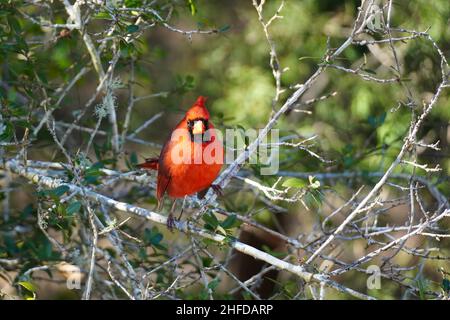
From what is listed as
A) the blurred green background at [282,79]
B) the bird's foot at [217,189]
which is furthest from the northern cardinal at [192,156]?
the blurred green background at [282,79]

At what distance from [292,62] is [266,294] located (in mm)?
1756

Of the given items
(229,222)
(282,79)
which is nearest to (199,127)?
(229,222)

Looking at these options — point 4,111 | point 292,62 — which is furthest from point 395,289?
point 4,111

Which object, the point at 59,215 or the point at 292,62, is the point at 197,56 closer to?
the point at 292,62

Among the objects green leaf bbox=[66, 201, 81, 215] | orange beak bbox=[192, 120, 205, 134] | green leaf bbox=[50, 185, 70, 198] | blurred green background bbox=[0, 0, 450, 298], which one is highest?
blurred green background bbox=[0, 0, 450, 298]

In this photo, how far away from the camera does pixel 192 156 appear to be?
3090 mm

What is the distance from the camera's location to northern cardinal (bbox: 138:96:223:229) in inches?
120

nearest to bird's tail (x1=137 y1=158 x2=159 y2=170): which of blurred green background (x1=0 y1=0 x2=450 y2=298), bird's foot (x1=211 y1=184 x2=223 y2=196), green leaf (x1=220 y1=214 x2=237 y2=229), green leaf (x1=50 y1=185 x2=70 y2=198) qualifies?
blurred green background (x1=0 y1=0 x2=450 y2=298)

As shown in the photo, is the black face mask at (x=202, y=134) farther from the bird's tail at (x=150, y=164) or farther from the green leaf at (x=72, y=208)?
the green leaf at (x=72, y=208)

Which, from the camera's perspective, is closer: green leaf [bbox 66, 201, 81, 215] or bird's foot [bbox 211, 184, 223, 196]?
green leaf [bbox 66, 201, 81, 215]

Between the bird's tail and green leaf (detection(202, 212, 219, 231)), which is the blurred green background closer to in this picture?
the bird's tail

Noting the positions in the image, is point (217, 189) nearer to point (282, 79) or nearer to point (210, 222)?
point (210, 222)

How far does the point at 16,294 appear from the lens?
3.59m

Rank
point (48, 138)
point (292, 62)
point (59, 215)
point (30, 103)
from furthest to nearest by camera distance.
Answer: point (292, 62) → point (48, 138) → point (30, 103) → point (59, 215)
